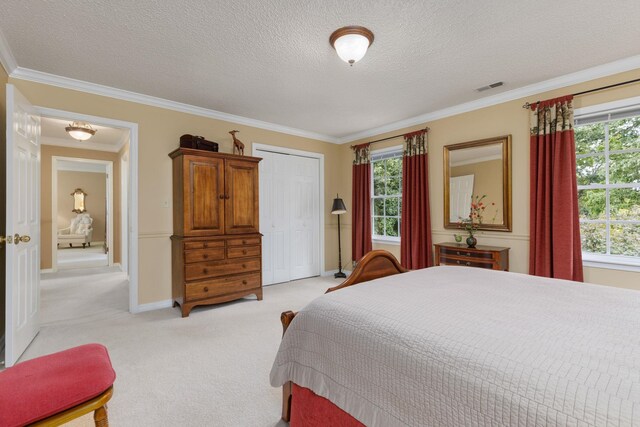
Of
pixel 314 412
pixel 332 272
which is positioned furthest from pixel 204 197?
pixel 332 272

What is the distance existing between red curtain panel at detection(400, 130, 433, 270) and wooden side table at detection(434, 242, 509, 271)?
17.3 inches

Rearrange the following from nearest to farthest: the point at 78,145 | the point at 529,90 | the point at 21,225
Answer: the point at 21,225
the point at 529,90
the point at 78,145

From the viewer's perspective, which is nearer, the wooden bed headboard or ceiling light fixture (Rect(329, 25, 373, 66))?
the wooden bed headboard

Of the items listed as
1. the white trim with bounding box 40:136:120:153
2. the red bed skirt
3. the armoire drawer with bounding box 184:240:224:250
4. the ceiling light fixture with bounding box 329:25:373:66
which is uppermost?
the white trim with bounding box 40:136:120:153

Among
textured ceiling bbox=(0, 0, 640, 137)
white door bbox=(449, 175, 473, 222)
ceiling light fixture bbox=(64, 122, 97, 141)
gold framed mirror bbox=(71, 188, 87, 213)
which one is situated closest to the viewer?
textured ceiling bbox=(0, 0, 640, 137)

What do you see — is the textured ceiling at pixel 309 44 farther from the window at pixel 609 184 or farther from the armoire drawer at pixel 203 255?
the armoire drawer at pixel 203 255

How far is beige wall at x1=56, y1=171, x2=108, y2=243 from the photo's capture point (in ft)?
30.2

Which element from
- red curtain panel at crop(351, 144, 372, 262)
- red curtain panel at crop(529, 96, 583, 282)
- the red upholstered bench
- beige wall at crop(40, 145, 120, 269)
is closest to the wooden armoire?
red curtain panel at crop(351, 144, 372, 262)

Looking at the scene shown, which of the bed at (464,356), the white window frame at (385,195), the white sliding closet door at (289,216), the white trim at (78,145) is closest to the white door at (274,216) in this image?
the white sliding closet door at (289,216)

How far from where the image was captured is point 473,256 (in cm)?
352

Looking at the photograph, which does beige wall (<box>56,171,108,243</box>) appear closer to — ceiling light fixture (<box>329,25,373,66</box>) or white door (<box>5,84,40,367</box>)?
white door (<box>5,84,40,367</box>)

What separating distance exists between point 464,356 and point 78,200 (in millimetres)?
11730

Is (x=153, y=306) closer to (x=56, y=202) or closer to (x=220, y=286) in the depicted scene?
(x=220, y=286)

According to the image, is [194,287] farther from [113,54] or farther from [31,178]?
[113,54]
